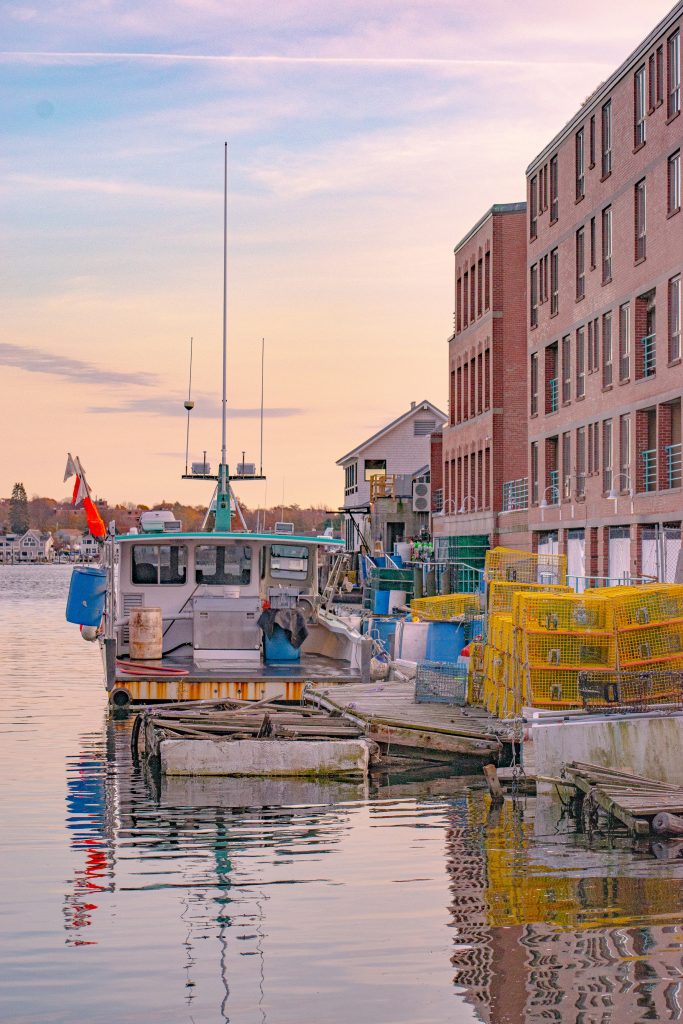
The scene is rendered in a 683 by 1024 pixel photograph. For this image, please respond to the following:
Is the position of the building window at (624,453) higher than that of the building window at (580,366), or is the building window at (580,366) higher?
the building window at (580,366)

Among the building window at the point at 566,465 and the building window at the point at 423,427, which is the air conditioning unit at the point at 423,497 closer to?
the building window at the point at 423,427

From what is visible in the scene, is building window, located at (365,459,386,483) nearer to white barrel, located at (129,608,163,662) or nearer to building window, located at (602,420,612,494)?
building window, located at (602,420,612,494)

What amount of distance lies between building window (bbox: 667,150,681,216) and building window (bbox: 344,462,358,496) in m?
69.9

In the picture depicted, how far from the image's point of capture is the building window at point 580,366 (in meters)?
50.2

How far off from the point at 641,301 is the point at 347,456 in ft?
228

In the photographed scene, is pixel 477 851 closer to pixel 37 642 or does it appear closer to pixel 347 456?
pixel 37 642

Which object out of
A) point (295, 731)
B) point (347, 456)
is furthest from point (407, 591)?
point (347, 456)

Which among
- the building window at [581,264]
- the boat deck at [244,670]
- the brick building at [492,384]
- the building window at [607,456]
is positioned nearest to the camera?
the boat deck at [244,670]

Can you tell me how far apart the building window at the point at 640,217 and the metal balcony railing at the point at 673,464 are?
6296 millimetres

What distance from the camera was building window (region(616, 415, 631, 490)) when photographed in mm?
44438

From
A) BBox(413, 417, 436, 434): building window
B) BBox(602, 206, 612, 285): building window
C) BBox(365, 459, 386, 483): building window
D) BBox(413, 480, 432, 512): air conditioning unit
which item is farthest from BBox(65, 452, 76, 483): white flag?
BBox(365, 459, 386, 483): building window

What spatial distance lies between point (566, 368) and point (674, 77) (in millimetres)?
14040

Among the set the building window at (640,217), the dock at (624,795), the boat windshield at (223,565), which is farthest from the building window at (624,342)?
the dock at (624,795)

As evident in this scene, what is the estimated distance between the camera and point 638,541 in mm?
42344
